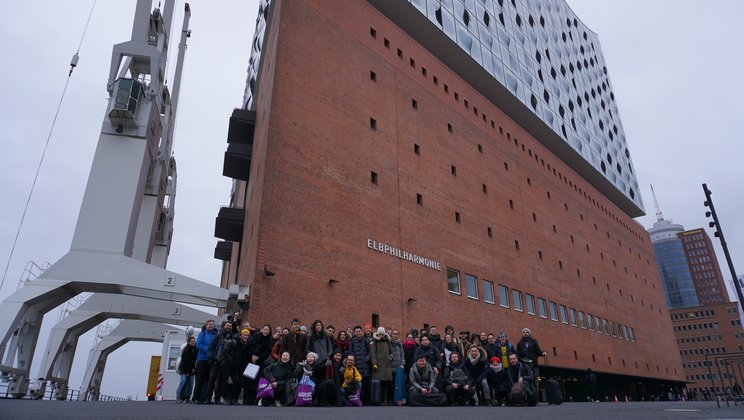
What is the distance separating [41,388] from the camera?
19562 millimetres

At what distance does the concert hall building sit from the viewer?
17516 millimetres

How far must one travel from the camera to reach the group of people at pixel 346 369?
951 centimetres

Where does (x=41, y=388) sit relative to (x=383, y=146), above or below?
below

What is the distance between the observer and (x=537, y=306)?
28219 mm

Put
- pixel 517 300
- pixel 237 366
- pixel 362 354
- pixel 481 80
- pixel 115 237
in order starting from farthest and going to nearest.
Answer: pixel 481 80
pixel 517 300
pixel 115 237
pixel 362 354
pixel 237 366

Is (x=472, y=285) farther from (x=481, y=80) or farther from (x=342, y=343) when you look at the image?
(x=481, y=80)

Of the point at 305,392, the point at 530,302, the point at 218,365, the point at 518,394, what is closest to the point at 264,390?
the point at 305,392

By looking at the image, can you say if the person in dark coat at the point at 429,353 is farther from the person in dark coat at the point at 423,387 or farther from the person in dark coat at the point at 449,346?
the person in dark coat at the point at 449,346

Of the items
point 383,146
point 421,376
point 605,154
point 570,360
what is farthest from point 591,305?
point 421,376

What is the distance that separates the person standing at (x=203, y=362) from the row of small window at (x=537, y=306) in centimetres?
1360

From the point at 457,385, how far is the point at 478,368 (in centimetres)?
81

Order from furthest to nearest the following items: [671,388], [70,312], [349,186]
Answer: [671,388] < [70,312] < [349,186]

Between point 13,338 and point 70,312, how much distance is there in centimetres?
926

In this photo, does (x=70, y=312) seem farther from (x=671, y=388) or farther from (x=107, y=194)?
(x=671, y=388)
